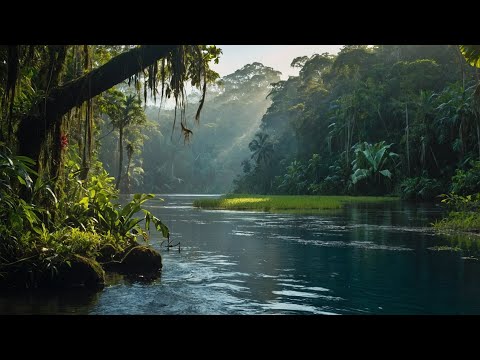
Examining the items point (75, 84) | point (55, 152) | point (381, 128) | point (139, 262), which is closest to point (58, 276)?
point (139, 262)

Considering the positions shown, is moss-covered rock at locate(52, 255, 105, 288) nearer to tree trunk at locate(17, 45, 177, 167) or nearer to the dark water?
the dark water

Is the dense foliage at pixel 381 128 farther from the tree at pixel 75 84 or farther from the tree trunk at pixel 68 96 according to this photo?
the tree trunk at pixel 68 96

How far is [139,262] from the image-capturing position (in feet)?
31.0

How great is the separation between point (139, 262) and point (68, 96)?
11.4 feet

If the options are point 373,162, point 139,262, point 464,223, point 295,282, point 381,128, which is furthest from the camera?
point 381,128

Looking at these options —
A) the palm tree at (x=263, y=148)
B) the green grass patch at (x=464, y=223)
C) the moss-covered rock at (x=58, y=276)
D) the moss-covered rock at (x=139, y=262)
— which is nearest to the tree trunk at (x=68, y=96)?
the moss-covered rock at (x=58, y=276)

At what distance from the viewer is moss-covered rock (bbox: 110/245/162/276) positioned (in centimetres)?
939

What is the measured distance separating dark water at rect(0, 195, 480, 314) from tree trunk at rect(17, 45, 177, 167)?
3.00 metres

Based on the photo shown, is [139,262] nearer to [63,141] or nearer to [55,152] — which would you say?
[55,152]

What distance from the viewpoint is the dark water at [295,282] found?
6.51m

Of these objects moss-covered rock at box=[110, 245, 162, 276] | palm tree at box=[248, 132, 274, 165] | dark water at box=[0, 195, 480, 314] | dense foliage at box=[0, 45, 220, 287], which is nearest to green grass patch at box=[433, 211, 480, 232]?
dark water at box=[0, 195, 480, 314]

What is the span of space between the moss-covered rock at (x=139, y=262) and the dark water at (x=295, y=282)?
378mm

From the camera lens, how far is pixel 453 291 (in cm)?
752
